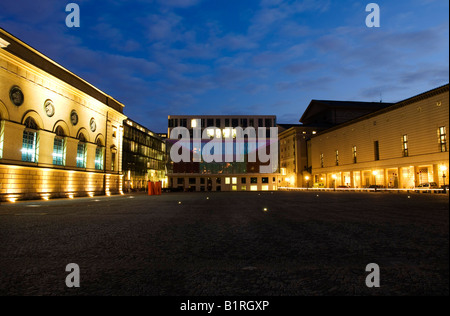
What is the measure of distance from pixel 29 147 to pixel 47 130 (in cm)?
252

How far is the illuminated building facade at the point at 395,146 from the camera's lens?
4094 cm

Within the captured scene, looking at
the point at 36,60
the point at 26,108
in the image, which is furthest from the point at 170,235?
the point at 36,60

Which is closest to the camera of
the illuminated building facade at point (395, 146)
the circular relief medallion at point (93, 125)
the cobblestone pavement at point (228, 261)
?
the cobblestone pavement at point (228, 261)

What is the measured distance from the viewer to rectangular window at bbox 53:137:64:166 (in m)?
27.8

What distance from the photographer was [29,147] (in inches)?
962

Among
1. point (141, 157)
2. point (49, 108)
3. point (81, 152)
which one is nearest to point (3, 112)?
point (49, 108)

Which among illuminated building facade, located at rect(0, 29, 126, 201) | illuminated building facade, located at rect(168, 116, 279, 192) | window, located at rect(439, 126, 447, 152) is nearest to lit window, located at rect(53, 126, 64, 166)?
illuminated building facade, located at rect(0, 29, 126, 201)

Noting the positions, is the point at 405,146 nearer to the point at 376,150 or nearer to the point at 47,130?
the point at 376,150

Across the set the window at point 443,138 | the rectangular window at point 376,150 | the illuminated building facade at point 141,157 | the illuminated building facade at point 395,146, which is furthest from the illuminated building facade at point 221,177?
the window at point 443,138

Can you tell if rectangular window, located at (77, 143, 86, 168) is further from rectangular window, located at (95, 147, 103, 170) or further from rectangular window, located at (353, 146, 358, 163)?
rectangular window, located at (353, 146, 358, 163)

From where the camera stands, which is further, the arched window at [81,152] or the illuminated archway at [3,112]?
the arched window at [81,152]

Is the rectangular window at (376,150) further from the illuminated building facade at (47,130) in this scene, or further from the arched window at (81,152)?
the arched window at (81,152)

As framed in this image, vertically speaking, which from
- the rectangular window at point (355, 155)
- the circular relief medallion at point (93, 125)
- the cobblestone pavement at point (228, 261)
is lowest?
the cobblestone pavement at point (228, 261)

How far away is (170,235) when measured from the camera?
6.16m
